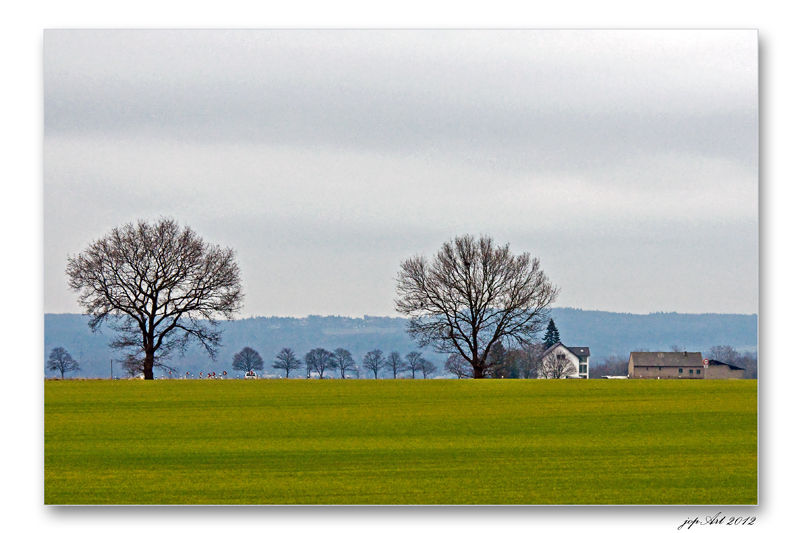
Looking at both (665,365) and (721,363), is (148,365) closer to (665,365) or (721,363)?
(665,365)

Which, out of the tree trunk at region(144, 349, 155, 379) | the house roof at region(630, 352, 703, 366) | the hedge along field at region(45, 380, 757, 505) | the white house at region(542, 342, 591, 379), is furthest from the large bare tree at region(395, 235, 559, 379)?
the tree trunk at region(144, 349, 155, 379)

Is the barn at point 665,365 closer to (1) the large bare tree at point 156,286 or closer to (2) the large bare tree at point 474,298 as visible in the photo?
(2) the large bare tree at point 474,298

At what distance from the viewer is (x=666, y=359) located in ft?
38.0

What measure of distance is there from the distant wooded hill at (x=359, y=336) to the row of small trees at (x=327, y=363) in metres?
0.10

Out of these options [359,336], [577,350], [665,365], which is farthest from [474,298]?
[359,336]

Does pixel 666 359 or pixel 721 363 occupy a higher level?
pixel 721 363

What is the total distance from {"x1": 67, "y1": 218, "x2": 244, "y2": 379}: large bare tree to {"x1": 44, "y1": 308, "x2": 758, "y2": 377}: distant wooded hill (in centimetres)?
28

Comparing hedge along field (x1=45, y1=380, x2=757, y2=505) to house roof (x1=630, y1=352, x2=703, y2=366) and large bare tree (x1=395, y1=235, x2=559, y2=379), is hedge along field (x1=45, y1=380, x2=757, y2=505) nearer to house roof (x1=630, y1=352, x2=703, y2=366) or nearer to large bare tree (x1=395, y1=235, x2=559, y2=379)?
house roof (x1=630, y1=352, x2=703, y2=366)

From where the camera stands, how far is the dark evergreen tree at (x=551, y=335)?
11281 mm

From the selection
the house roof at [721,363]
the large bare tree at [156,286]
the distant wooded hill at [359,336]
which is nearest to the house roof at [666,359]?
the distant wooded hill at [359,336]

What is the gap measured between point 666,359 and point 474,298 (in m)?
3.35

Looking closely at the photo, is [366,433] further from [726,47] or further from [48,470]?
[726,47]
